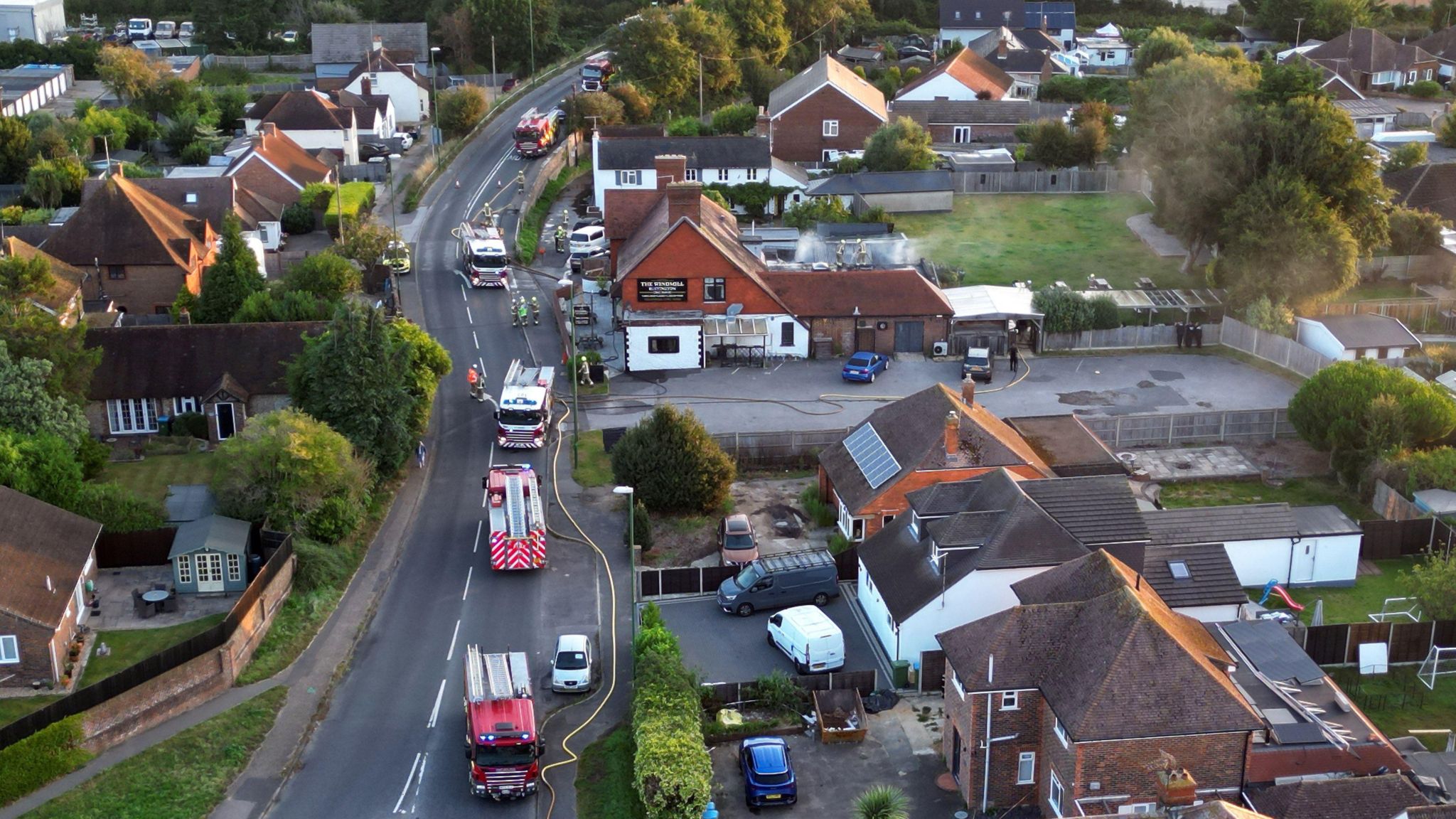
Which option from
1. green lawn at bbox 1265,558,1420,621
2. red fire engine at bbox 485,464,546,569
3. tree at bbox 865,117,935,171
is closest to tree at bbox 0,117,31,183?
tree at bbox 865,117,935,171

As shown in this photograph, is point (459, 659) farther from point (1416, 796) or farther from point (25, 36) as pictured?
point (25, 36)

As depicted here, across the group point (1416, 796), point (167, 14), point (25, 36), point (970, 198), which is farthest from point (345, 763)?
point (167, 14)

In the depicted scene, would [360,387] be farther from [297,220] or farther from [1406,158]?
[1406,158]

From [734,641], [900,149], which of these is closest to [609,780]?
[734,641]

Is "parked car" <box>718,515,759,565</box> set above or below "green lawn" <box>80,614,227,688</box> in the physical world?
above

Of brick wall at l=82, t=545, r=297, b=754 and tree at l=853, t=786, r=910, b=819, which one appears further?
brick wall at l=82, t=545, r=297, b=754

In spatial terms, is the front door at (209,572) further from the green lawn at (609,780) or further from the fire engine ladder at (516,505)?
the green lawn at (609,780)

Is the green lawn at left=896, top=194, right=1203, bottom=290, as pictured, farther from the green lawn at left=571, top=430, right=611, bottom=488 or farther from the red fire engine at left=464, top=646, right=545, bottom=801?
the red fire engine at left=464, top=646, right=545, bottom=801

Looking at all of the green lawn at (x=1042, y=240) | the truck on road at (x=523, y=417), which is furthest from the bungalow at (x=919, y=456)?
the green lawn at (x=1042, y=240)
